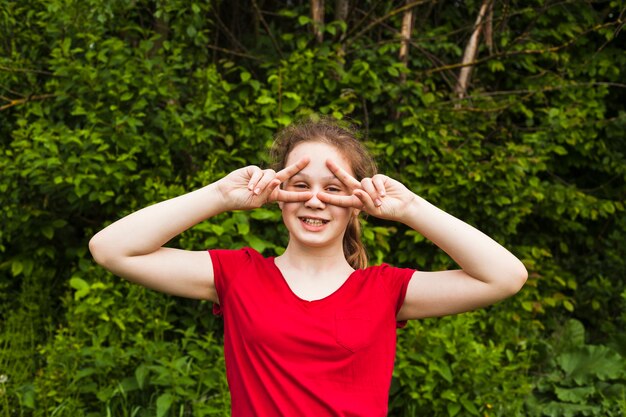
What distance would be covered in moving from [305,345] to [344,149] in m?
0.59

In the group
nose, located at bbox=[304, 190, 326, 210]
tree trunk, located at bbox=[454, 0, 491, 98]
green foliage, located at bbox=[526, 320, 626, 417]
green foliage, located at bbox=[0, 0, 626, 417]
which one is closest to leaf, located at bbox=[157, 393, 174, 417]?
green foliage, located at bbox=[0, 0, 626, 417]

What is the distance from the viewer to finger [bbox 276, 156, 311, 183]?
1.89 meters

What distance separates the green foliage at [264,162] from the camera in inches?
143

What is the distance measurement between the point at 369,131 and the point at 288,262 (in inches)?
113

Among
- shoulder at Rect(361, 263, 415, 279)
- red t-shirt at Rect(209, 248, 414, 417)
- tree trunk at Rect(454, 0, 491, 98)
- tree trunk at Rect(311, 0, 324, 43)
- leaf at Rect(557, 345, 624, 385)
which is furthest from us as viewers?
tree trunk at Rect(454, 0, 491, 98)

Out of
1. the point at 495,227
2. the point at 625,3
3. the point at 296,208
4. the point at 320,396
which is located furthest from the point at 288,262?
the point at 625,3

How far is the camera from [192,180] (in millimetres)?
4176

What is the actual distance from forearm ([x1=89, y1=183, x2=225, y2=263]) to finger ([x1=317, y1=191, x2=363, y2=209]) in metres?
0.27

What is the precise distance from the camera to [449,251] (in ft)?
6.36

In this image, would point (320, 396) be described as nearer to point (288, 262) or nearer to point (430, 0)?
point (288, 262)

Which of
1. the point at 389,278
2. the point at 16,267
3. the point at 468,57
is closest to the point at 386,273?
the point at 389,278

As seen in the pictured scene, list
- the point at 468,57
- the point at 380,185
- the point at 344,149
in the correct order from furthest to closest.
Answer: the point at 468,57 < the point at 344,149 < the point at 380,185

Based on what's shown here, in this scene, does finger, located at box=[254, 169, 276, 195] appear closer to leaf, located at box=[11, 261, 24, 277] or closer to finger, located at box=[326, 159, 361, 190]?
finger, located at box=[326, 159, 361, 190]

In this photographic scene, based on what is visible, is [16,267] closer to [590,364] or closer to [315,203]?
[315,203]
